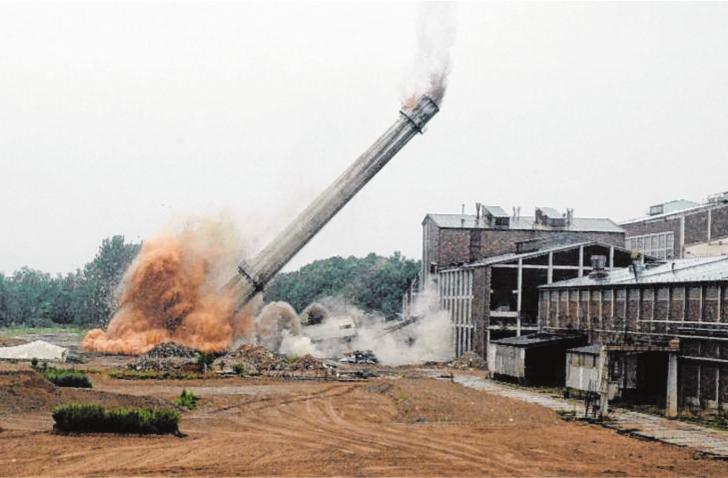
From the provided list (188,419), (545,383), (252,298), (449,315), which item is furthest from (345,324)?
(188,419)

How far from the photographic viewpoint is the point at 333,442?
2247 centimetres

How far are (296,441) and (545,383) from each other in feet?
68.1

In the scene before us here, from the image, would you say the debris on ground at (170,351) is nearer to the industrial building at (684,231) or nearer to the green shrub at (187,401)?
the green shrub at (187,401)

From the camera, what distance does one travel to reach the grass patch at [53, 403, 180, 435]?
22125 mm

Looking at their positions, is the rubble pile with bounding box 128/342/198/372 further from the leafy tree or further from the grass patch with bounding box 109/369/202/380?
the leafy tree

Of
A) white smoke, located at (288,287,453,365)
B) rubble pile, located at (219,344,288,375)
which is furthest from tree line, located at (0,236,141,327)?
rubble pile, located at (219,344,288,375)

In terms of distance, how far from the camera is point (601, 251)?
54.1m

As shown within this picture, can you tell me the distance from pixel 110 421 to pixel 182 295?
90.8ft

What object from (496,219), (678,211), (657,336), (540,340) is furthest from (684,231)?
(657,336)

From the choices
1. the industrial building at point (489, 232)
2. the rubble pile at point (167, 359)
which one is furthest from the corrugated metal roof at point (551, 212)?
the rubble pile at point (167, 359)

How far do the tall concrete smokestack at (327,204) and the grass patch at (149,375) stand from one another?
807cm

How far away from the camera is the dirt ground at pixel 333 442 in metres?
18.5

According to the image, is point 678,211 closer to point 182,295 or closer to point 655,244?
point 655,244

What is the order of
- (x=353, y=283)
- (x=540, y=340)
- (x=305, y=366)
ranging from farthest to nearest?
(x=353, y=283) → (x=305, y=366) → (x=540, y=340)
